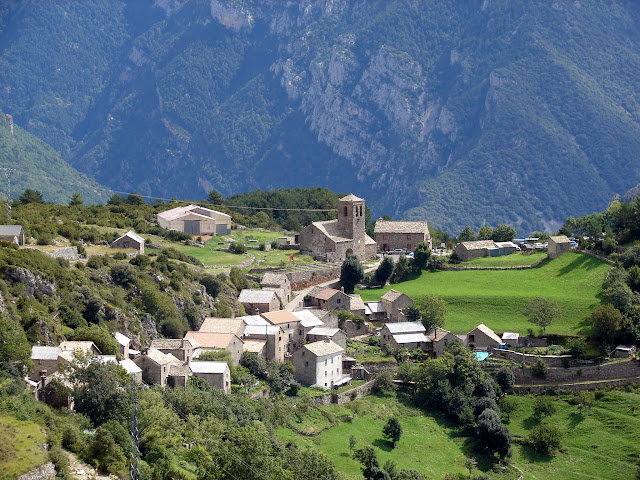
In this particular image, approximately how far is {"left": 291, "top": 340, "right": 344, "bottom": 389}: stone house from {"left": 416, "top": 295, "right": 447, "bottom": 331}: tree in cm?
838

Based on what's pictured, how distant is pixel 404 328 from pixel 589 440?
15.7m

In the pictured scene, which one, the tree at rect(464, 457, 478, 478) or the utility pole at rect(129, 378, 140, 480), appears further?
the tree at rect(464, 457, 478, 478)

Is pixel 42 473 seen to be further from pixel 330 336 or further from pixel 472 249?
pixel 472 249

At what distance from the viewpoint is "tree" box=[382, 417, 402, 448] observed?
197 ft

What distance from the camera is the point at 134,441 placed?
46344 mm

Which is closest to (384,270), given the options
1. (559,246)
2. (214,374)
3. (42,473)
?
(559,246)

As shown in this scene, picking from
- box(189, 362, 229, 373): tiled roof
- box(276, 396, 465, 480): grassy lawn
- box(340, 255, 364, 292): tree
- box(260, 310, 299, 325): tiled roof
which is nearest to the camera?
box(276, 396, 465, 480): grassy lawn

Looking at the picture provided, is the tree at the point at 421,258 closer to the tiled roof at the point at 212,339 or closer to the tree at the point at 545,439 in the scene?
the tiled roof at the point at 212,339

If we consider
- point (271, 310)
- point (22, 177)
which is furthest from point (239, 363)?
point (22, 177)

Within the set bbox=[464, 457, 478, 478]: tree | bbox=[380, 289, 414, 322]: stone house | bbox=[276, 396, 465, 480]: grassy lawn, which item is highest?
bbox=[380, 289, 414, 322]: stone house

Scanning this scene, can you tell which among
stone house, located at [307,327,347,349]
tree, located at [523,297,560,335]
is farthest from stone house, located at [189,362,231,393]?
tree, located at [523,297,560,335]

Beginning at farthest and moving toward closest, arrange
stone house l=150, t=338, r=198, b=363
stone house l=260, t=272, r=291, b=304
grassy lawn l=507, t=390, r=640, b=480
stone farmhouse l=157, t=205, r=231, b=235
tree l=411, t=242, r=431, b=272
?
stone farmhouse l=157, t=205, r=231, b=235
tree l=411, t=242, r=431, b=272
stone house l=260, t=272, r=291, b=304
stone house l=150, t=338, r=198, b=363
grassy lawn l=507, t=390, r=640, b=480

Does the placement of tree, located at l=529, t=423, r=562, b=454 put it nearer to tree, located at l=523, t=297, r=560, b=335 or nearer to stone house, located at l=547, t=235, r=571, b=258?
tree, located at l=523, t=297, r=560, b=335

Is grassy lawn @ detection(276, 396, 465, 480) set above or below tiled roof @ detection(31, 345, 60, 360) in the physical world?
below
